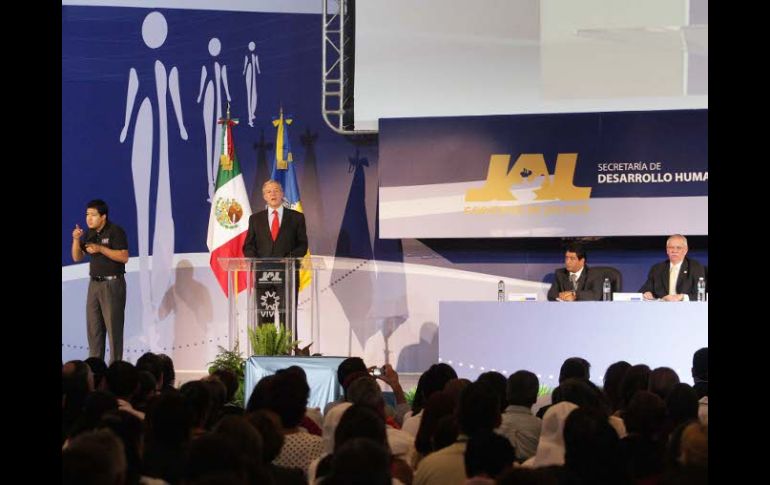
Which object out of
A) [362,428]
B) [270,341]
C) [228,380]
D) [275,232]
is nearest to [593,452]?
[362,428]

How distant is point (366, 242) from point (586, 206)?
80.2 inches

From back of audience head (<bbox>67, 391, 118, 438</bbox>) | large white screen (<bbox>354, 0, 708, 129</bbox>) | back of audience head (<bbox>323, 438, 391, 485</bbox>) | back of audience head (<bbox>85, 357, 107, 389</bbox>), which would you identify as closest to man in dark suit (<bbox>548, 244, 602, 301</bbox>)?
large white screen (<bbox>354, 0, 708, 129</bbox>)

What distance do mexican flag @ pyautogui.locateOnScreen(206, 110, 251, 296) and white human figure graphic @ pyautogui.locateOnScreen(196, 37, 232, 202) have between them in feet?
0.72

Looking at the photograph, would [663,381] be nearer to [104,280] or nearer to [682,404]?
[682,404]

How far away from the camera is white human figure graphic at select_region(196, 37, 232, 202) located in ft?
35.0

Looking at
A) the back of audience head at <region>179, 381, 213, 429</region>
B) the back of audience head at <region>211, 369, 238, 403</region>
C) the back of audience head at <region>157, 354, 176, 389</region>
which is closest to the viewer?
the back of audience head at <region>179, 381, 213, 429</region>

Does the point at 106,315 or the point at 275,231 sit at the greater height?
the point at 275,231

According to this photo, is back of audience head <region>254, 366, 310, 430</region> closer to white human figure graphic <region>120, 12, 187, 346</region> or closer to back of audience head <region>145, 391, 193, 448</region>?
back of audience head <region>145, 391, 193, 448</region>

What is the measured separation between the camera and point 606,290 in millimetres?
8812

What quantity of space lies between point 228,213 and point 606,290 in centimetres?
347

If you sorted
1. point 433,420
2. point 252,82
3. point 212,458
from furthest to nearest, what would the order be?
point 252,82 < point 433,420 < point 212,458

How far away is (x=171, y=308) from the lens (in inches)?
418
